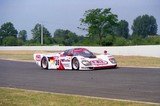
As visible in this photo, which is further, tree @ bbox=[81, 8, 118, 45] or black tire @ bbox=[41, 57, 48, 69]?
tree @ bbox=[81, 8, 118, 45]

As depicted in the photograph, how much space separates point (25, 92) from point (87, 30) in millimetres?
75960

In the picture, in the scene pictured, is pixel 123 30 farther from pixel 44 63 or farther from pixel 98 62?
pixel 98 62

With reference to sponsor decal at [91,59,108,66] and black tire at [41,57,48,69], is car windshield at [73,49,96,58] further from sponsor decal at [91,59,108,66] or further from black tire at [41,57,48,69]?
black tire at [41,57,48,69]

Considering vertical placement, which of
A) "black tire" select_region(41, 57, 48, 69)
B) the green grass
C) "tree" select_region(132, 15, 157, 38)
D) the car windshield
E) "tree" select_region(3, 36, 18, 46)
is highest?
"tree" select_region(132, 15, 157, 38)

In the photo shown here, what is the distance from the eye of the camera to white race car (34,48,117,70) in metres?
20.7

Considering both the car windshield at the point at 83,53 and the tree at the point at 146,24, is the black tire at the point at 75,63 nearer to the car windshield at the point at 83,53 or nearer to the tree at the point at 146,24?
the car windshield at the point at 83,53

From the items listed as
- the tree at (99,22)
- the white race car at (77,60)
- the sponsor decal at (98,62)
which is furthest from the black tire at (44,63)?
the tree at (99,22)

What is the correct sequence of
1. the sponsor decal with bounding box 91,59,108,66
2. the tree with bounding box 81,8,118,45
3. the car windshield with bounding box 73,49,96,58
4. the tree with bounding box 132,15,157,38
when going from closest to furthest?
the sponsor decal with bounding box 91,59,108,66
the car windshield with bounding box 73,49,96,58
the tree with bounding box 132,15,157,38
the tree with bounding box 81,8,118,45

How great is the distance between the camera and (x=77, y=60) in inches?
834

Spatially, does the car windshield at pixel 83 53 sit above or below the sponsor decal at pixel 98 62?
above

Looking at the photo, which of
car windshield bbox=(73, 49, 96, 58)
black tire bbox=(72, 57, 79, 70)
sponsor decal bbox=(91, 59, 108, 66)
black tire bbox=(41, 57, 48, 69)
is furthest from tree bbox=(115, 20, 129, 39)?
sponsor decal bbox=(91, 59, 108, 66)

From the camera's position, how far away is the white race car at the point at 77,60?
20672mm

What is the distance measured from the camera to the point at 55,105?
905 centimetres

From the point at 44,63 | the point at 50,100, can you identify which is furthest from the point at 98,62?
the point at 50,100
